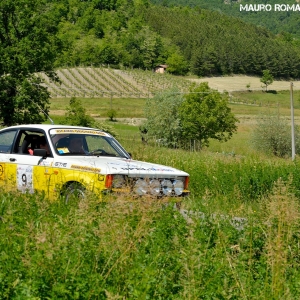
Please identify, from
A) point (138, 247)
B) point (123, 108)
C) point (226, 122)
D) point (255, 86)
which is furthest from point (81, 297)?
point (255, 86)

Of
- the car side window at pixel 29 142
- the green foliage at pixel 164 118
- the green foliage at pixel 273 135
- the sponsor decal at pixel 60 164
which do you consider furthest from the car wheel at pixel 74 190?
the green foliage at pixel 164 118

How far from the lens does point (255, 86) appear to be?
178625mm

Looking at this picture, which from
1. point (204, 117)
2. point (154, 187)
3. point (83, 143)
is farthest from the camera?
point (204, 117)

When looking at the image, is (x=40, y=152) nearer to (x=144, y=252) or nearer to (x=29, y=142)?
(x=29, y=142)

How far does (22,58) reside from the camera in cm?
4591

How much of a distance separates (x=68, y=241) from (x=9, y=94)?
139 ft

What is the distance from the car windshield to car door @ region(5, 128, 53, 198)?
11.0 inches

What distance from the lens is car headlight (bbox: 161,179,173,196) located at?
10871 millimetres

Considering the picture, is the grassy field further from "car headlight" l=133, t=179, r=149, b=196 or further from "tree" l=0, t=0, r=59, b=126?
"tree" l=0, t=0, r=59, b=126

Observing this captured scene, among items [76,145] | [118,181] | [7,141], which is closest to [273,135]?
[7,141]

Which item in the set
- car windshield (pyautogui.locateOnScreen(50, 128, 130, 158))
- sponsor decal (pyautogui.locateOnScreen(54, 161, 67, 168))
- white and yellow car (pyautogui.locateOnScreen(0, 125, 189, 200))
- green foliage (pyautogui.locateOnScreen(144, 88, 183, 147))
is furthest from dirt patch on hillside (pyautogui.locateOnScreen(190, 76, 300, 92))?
sponsor decal (pyautogui.locateOnScreen(54, 161, 67, 168))

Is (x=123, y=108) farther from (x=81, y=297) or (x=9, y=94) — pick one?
(x=81, y=297)

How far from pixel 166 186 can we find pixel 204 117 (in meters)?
68.5

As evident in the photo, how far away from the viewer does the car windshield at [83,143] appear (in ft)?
39.9
